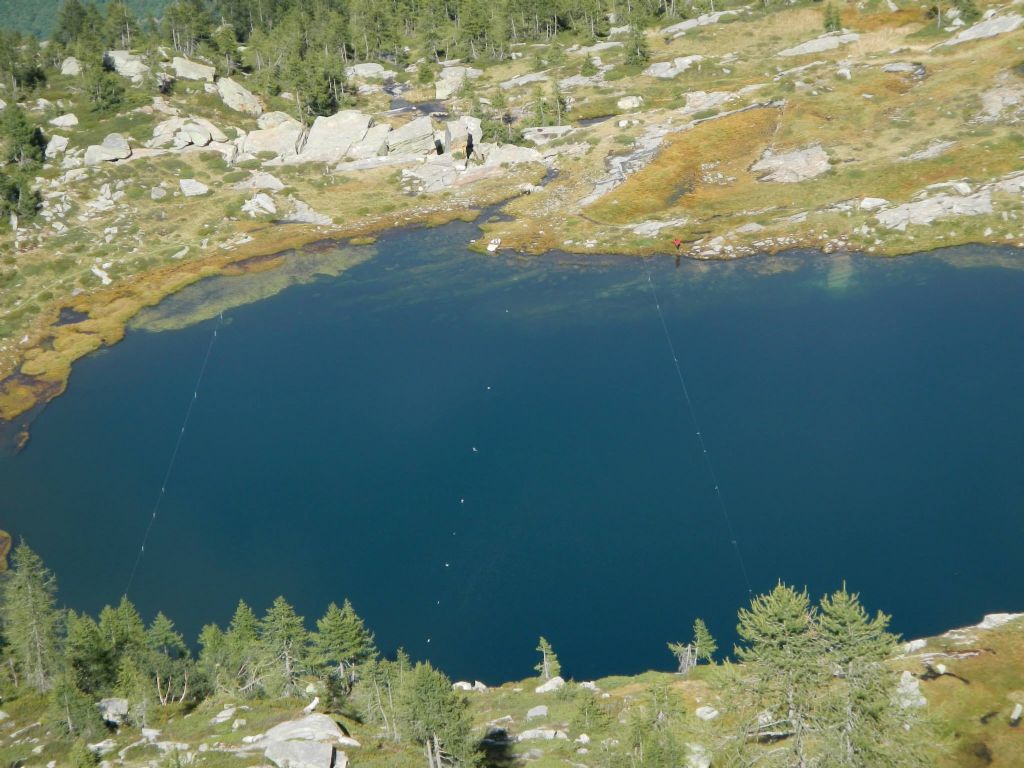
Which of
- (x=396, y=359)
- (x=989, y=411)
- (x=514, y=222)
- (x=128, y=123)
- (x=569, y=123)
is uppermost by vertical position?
(x=128, y=123)

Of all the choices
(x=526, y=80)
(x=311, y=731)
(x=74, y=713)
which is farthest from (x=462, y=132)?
(x=311, y=731)

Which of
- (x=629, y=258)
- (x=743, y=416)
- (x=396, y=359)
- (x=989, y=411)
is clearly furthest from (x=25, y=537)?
(x=989, y=411)

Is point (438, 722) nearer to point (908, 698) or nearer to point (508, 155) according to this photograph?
point (908, 698)

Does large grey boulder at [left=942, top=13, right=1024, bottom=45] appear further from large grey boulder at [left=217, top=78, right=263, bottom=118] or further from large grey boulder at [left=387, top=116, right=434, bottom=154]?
large grey boulder at [left=217, top=78, right=263, bottom=118]

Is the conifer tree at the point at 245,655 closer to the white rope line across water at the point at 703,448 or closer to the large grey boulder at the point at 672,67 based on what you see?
the white rope line across water at the point at 703,448

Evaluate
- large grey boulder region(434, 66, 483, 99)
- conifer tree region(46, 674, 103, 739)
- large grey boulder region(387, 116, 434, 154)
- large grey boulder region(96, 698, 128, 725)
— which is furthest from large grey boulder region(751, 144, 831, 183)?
conifer tree region(46, 674, 103, 739)

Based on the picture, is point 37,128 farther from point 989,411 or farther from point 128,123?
point 989,411
